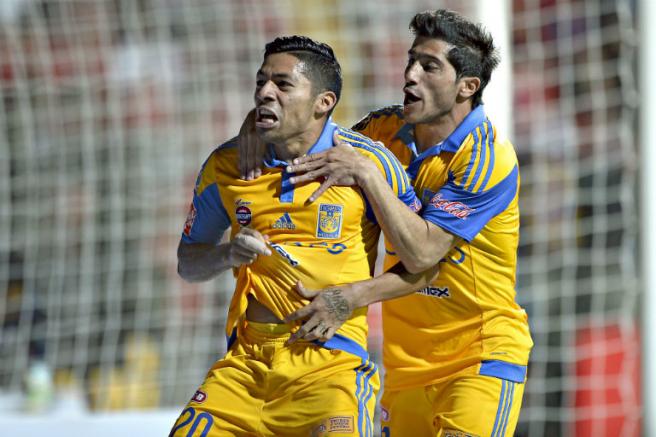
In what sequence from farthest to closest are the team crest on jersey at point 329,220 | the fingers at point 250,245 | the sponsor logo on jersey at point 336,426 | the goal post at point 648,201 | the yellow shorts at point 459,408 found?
the goal post at point 648,201
the yellow shorts at point 459,408
the team crest on jersey at point 329,220
the fingers at point 250,245
the sponsor logo on jersey at point 336,426

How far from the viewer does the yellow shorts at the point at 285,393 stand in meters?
3.07

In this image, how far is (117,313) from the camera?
6.49 meters

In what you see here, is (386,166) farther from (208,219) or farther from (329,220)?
(208,219)

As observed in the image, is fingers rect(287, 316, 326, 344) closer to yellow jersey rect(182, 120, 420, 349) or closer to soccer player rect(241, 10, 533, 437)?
yellow jersey rect(182, 120, 420, 349)

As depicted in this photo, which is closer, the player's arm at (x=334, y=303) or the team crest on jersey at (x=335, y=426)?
the team crest on jersey at (x=335, y=426)

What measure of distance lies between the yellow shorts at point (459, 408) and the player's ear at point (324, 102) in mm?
991

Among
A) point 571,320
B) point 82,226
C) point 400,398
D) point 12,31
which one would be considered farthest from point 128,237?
point 400,398

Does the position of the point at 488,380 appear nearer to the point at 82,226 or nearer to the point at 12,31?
the point at 82,226

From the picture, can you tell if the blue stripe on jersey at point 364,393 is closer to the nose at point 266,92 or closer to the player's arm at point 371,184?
the player's arm at point 371,184

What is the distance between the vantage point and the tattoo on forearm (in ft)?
10.4

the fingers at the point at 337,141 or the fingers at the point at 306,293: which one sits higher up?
the fingers at the point at 337,141

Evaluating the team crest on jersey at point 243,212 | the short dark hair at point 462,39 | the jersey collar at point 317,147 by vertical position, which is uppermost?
the short dark hair at point 462,39

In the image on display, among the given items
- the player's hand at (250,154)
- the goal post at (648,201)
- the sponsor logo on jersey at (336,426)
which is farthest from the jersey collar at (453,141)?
the goal post at (648,201)

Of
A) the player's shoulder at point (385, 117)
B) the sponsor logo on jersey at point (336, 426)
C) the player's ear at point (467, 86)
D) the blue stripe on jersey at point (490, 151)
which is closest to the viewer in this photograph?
the sponsor logo on jersey at point (336, 426)
